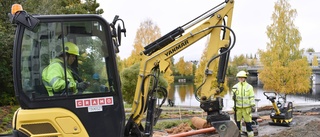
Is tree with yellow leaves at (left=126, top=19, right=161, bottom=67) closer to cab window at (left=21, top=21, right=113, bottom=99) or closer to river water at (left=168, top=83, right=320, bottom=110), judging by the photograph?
river water at (left=168, top=83, right=320, bottom=110)

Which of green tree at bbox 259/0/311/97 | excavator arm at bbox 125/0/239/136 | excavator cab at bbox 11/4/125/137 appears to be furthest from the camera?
green tree at bbox 259/0/311/97

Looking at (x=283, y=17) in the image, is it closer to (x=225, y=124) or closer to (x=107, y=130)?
(x=225, y=124)

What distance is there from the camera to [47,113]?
388cm

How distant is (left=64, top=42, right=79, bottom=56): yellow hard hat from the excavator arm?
118cm

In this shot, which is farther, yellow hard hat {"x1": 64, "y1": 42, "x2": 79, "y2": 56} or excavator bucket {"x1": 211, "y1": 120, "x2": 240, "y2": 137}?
excavator bucket {"x1": 211, "y1": 120, "x2": 240, "y2": 137}

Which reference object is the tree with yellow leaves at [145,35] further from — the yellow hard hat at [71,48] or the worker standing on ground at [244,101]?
the yellow hard hat at [71,48]

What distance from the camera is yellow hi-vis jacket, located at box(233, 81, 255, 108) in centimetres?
828

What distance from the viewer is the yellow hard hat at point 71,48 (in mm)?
4012

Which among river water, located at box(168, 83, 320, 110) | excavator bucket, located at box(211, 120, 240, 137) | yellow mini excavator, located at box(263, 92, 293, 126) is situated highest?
excavator bucket, located at box(211, 120, 240, 137)

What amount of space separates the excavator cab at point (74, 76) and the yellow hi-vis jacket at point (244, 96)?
4.89m

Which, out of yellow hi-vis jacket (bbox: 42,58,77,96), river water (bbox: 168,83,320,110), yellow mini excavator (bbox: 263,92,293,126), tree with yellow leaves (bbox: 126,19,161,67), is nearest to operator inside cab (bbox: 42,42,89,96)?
yellow hi-vis jacket (bbox: 42,58,77,96)

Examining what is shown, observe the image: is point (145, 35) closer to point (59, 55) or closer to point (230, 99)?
point (230, 99)

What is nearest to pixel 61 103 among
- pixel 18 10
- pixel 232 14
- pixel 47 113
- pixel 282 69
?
pixel 47 113

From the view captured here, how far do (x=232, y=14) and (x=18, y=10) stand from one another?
3.30 metres
